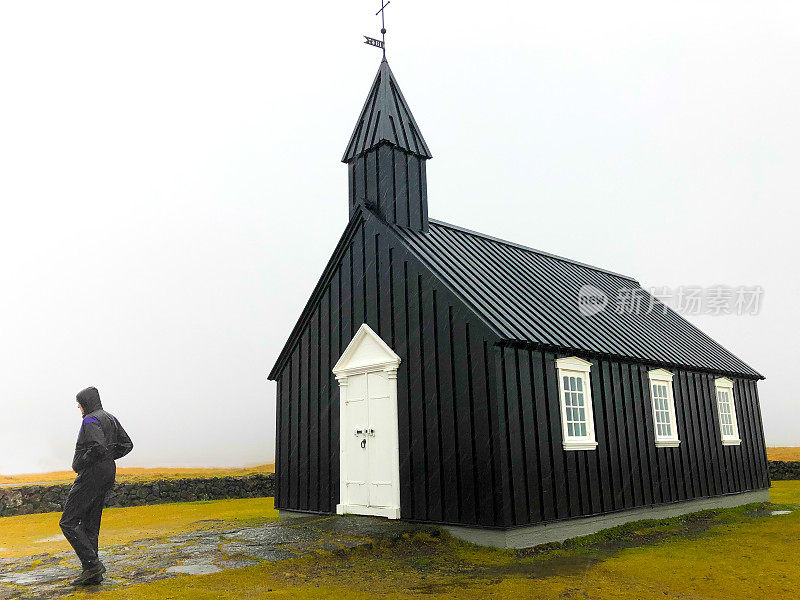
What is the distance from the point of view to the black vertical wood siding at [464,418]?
409 inches

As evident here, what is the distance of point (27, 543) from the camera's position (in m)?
12.2

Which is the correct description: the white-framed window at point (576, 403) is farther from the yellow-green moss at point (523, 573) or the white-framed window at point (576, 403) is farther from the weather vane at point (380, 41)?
the weather vane at point (380, 41)

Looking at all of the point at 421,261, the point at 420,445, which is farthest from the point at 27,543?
the point at 421,261

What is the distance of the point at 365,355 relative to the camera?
12.9 meters

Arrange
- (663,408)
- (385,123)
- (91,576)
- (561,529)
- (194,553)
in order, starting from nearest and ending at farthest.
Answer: (91,576) → (194,553) → (561,529) → (385,123) → (663,408)

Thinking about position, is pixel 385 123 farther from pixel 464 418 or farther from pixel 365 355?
pixel 464 418

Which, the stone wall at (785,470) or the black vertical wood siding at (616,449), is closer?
the black vertical wood siding at (616,449)

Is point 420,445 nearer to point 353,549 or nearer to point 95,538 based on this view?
point 353,549

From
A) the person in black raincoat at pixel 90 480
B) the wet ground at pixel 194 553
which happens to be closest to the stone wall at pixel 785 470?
the wet ground at pixel 194 553

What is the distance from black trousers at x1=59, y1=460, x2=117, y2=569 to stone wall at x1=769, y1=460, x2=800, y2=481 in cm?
2662

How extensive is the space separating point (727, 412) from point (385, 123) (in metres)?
12.4

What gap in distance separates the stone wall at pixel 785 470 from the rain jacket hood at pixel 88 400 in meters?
26.8

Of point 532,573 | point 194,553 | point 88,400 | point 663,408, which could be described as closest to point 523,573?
point 532,573

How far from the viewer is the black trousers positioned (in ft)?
26.1
